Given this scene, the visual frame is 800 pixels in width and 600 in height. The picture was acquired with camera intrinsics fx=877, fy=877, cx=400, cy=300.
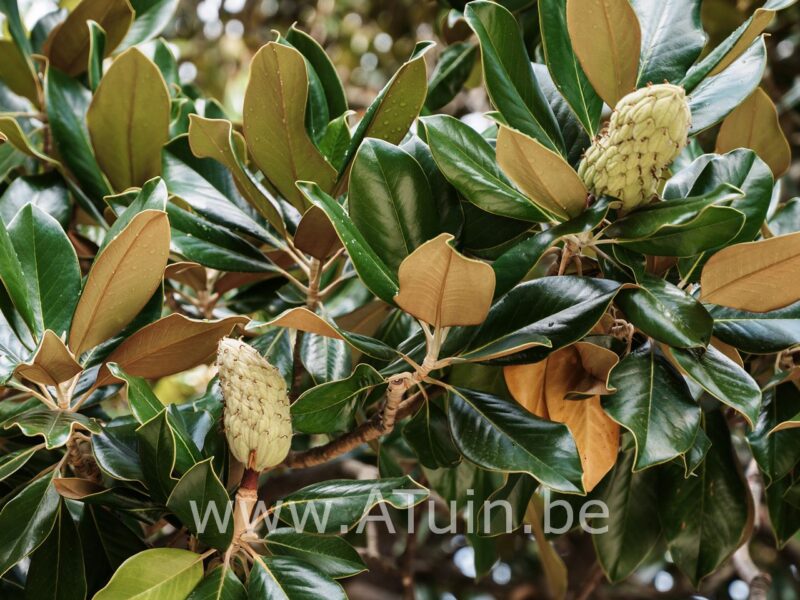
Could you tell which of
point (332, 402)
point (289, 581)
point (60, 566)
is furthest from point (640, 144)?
point (60, 566)

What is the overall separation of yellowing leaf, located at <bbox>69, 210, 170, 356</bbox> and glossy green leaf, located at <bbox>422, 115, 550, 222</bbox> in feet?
0.88

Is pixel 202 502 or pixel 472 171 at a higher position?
pixel 472 171

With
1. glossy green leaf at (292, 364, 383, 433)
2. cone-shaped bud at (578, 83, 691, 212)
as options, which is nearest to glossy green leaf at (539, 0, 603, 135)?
cone-shaped bud at (578, 83, 691, 212)

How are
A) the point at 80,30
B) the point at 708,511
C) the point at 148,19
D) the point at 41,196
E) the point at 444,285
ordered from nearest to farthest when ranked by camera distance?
the point at 444,285, the point at 708,511, the point at 41,196, the point at 80,30, the point at 148,19

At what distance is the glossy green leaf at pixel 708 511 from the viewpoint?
1.06 metres

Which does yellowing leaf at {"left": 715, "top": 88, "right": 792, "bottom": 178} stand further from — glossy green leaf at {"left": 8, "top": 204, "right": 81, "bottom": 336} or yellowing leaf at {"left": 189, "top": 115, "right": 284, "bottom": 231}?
glossy green leaf at {"left": 8, "top": 204, "right": 81, "bottom": 336}

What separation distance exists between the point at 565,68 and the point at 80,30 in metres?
0.77

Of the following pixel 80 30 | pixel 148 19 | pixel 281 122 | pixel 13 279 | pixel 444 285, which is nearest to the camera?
pixel 444 285

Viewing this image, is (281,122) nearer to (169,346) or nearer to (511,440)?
(169,346)

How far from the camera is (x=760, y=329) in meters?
0.89

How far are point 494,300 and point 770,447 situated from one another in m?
0.36

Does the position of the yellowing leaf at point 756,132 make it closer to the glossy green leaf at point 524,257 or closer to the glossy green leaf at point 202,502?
the glossy green leaf at point 524,257

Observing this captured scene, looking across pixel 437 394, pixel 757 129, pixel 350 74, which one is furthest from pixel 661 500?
pixel 350 74

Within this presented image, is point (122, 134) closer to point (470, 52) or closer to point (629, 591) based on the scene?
point (470, 52)
